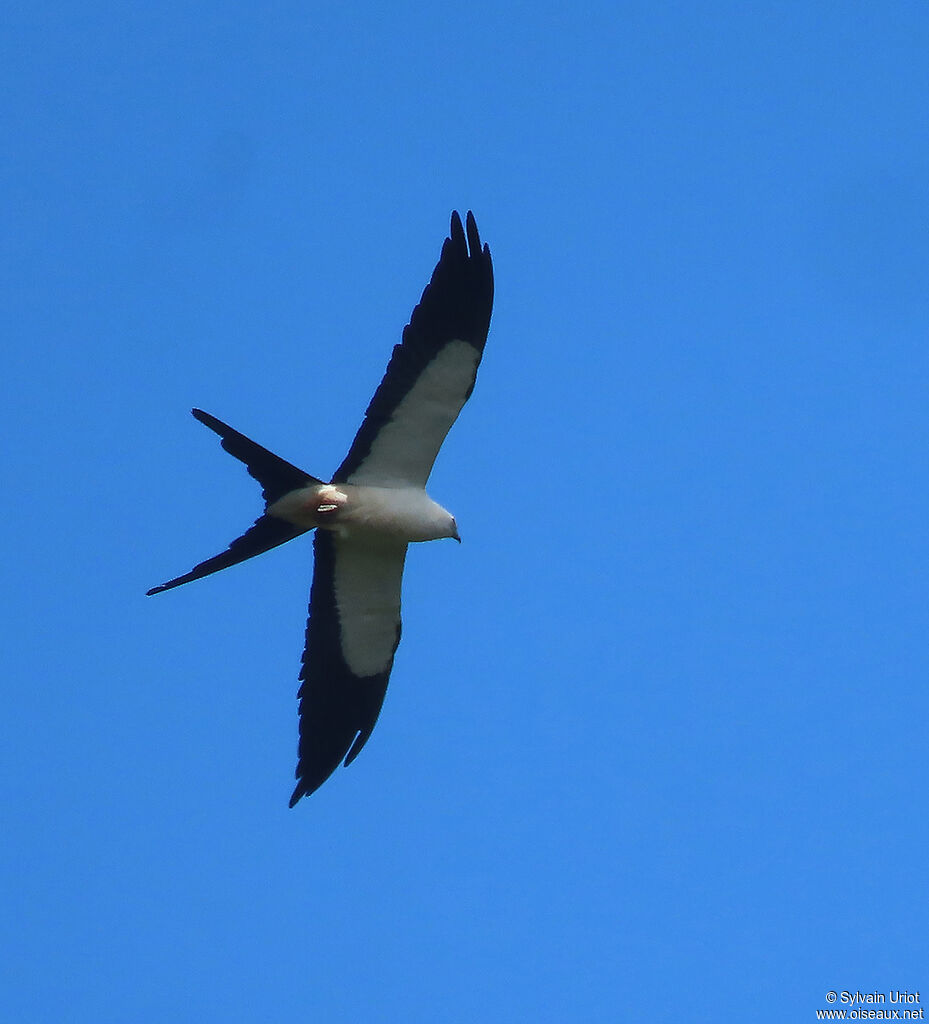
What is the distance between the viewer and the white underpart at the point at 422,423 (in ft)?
30.0

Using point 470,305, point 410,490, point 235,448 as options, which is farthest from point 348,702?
point 470,305

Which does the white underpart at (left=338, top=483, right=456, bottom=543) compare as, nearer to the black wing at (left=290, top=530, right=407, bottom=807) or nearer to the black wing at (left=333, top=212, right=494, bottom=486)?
the black wing at (left=290, top=530, right=407, bottom=807)

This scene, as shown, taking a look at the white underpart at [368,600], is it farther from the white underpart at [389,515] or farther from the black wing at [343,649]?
the white underpart at [389,515]

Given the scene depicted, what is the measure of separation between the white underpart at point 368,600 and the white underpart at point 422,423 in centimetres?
56

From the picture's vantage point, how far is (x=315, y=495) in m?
9.31

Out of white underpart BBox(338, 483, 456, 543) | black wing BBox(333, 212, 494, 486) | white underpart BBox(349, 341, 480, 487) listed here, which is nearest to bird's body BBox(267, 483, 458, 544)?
white underpart BBox(338, 483, 456, 543)

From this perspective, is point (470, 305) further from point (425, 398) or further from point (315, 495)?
point (315, 495)

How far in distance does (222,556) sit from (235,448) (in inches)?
30.5

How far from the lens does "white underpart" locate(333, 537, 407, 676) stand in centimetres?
986

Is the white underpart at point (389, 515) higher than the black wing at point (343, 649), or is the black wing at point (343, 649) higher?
the white underpart at point (389, 515)

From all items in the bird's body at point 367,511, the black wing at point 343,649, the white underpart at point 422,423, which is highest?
the white underpart at point 422,423

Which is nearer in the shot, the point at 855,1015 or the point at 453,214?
the point at 453,214

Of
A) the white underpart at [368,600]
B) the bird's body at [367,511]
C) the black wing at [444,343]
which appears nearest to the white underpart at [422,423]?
the black wing at [444,343]

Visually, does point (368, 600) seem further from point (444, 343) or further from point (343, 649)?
point (444, 343)
